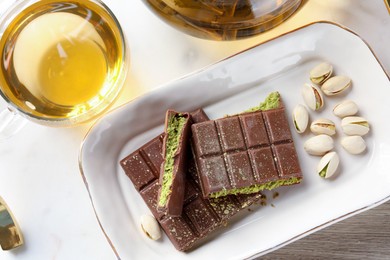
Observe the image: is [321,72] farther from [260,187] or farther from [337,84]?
[260,187]

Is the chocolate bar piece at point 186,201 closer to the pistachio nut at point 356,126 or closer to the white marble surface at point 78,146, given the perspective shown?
→ the white marble surface at point 78,146

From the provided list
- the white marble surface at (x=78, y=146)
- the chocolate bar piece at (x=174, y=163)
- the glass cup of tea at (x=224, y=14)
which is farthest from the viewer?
→ the white marble surface at (x=78, y=146)

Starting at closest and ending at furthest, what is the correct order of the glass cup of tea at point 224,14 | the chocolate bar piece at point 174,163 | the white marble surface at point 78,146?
the glass cup of tea at point 224,14 < the chocolate bar piece at point 174,163 < the white marble surface at point 78,146

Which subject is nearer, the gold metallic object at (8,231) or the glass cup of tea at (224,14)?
the glass cup of tea at (224,14)

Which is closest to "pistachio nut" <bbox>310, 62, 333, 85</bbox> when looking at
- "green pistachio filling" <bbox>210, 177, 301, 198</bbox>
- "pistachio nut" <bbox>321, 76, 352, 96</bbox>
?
"pistachio nut" <bbox>321, 76, 352, 96</bbox>

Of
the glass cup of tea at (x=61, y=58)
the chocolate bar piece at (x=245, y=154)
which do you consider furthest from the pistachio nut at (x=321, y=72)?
the glass cup of tea at (x=61, y=58)

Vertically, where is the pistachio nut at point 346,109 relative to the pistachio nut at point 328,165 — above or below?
above

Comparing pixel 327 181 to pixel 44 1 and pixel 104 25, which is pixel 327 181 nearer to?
pixel 104 25
